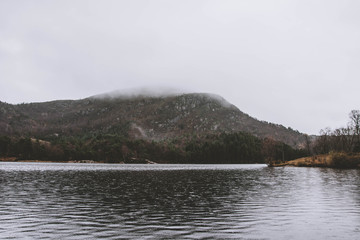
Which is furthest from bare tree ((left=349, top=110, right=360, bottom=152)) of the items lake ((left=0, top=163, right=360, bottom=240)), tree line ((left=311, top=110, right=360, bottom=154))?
lake ((left=0, top=163, right=360, bottom=240))

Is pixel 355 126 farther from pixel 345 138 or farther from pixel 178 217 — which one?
pixel 178 217

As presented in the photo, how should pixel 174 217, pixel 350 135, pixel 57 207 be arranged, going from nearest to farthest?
1. pixel 174 217
2. pixel 57 207
3. pixel 350 135

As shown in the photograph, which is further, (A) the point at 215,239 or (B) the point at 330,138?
(B) the point at 330,138

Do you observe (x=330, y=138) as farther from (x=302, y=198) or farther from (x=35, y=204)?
(x=35, y=204)

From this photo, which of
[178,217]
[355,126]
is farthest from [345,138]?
[178,217]

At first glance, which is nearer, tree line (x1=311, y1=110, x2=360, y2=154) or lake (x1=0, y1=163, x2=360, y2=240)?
lake (x1=0, y1=163, x2=360, y2=240)

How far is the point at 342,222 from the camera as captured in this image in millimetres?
25688

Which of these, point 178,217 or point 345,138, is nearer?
point 178,217

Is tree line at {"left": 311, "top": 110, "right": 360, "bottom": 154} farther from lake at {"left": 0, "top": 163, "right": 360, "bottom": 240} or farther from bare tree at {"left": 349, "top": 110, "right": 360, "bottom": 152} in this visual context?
lake at {"left": 0, "top": 163, "right": 360, "bottom": 240}

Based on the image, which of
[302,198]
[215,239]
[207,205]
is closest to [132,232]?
[215,239]

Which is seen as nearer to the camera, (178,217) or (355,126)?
(178,217)

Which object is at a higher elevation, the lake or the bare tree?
the bare tree

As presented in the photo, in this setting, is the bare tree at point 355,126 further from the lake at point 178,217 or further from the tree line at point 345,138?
the lake at point 178,217

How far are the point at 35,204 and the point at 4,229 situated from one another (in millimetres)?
12722
